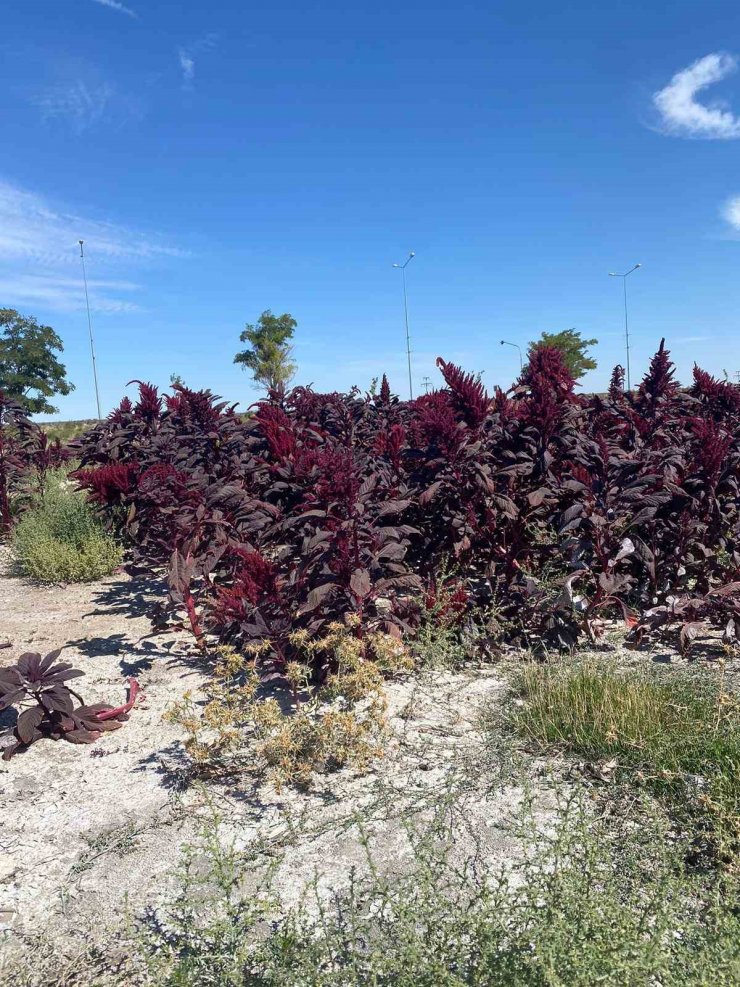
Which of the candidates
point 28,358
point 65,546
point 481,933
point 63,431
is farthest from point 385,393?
point 28,358

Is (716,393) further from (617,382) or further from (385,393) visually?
(385,393)

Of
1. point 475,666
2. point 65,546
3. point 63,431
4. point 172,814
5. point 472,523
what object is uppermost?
point 63,431

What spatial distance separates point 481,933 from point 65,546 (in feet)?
15.5

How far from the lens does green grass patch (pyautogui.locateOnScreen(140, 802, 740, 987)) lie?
1395mm

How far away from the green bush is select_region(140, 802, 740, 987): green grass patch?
3.85 m

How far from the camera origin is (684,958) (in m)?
1.42

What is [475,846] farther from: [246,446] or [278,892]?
[246,446]

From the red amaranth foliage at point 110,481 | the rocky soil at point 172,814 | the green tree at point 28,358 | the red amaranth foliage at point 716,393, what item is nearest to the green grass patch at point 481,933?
the rocky soil at point 172,814

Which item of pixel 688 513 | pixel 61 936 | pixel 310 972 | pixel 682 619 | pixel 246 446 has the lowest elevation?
pixel 61 936

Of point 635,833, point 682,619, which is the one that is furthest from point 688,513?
point 635,833

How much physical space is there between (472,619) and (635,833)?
A: 5.10 feet

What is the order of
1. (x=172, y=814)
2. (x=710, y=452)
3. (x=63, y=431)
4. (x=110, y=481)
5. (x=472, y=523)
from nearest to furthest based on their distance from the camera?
(x=172, y=814) → (x=710, y=452) → (x=472, y=523) → (x=110, y=481) → (x=63, y=431)

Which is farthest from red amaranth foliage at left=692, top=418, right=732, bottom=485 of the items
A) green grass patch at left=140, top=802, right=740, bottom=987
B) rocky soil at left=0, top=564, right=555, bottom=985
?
green grass patch at left=140, top=802, right=740, bottom=987

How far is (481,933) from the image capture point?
1481 millimetres
